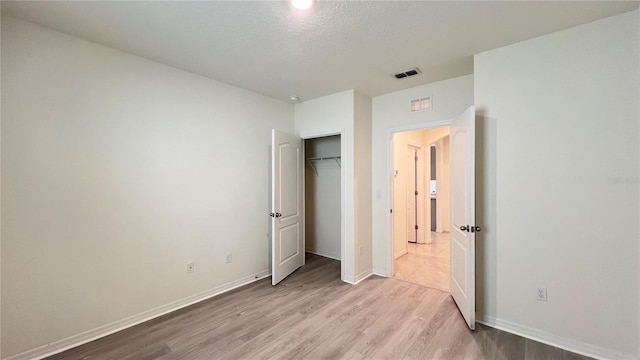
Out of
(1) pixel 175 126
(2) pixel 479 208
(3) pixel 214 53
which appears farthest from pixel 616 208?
(1) pixel 175 126

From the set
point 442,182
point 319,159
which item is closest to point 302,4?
point 319,159

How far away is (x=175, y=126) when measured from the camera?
292 centimetres

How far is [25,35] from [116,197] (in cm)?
140

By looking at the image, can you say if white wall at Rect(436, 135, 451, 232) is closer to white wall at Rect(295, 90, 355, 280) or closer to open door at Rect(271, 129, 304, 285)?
white wall at Rect(295, 90, 355, 280)

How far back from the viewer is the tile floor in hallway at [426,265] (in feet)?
11.9

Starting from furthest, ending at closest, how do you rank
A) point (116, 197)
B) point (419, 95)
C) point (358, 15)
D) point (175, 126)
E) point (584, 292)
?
point (419, 95)
point (175, 126)
point (116, 197)
point (584, 292)
point (358, 15)

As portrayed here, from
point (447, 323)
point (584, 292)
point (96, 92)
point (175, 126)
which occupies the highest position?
point (96, 92)

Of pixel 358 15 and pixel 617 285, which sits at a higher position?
pixel 358 15

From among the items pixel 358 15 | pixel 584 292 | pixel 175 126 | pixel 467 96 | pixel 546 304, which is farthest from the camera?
pixel 467 96

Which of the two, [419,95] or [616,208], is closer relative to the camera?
[616,208]

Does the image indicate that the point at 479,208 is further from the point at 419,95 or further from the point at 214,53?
the point at 214,53

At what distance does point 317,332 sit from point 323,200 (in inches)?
106

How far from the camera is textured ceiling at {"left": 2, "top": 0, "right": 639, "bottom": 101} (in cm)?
188

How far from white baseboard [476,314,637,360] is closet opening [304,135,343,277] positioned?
2.45 metres
